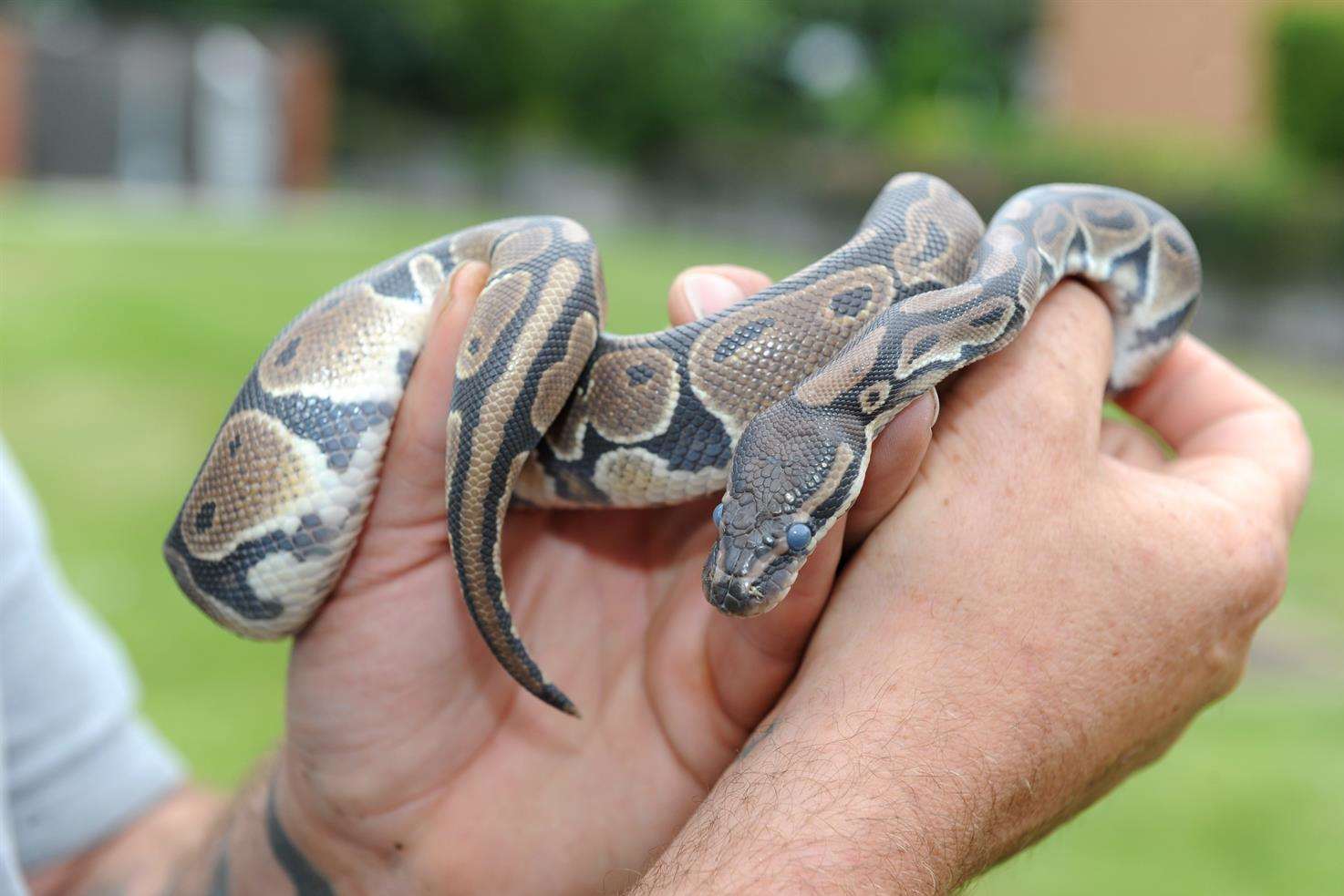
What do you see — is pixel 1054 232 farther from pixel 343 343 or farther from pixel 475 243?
pixel 343 343

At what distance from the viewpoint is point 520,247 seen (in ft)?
11.9

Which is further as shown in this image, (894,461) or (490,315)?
(490,315)

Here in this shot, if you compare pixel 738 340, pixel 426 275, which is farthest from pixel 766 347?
pixel 426 275

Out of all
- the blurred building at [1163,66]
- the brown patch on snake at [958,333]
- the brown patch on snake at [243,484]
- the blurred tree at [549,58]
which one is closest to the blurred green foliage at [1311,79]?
the blurred building at [1163,66]

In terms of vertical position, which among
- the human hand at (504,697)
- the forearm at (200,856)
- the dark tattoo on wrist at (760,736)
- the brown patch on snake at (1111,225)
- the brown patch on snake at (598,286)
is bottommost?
the forearm at (200,856)

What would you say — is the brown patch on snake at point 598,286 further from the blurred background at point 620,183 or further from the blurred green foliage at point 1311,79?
the blurred green foliage at point 1311,79

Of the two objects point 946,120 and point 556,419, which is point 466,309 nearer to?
point 556,419

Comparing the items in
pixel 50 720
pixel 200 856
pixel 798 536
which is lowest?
pixel 200 856

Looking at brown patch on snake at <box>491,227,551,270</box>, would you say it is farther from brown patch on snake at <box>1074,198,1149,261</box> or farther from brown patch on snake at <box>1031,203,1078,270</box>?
brown patch on snake at <box>1074,198,1149,261</box>

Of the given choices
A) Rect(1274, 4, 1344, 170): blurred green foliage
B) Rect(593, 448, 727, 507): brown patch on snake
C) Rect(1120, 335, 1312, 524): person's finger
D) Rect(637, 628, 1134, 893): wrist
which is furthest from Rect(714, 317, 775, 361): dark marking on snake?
Rect(1274, 4, 1344, 170): blurred green foliage

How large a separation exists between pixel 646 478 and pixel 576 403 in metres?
0.32

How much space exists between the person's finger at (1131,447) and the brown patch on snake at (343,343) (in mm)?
2215

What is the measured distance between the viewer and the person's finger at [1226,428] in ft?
11.2

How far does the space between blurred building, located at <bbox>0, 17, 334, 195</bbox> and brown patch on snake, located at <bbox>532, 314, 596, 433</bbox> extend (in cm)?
2614
